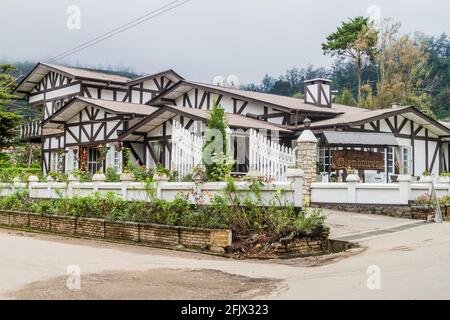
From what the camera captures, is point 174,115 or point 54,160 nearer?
point 174,115

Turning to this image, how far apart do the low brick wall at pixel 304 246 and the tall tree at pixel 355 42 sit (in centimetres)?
3611

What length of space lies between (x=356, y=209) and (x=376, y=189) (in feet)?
2.82

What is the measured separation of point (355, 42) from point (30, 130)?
27.3 metres

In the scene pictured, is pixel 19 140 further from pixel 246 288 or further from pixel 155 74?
pixel 246 288

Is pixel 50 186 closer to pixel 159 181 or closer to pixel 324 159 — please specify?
pixel 159 181

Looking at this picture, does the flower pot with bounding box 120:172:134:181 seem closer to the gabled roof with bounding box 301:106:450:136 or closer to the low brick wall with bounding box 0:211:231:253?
the low brick wall with bounding box 0:211:231:253

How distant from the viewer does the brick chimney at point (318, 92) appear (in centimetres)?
2722

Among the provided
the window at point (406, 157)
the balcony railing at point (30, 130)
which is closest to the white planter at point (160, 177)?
the window at point (406, 157)

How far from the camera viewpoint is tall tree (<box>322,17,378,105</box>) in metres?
45.4

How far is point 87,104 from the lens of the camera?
28.1 meters

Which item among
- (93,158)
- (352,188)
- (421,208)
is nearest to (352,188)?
(352,188)

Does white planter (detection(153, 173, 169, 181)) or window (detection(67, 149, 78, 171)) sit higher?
window (detection(67, 149, 78, 171))

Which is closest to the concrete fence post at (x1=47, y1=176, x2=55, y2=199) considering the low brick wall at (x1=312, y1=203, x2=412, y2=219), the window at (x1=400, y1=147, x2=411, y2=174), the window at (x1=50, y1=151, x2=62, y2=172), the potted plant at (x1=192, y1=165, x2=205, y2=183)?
the potted plant at (x1=192, y1=165, x2=205, y2=183)

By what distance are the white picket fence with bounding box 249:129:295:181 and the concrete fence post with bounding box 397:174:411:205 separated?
331 centimetres
